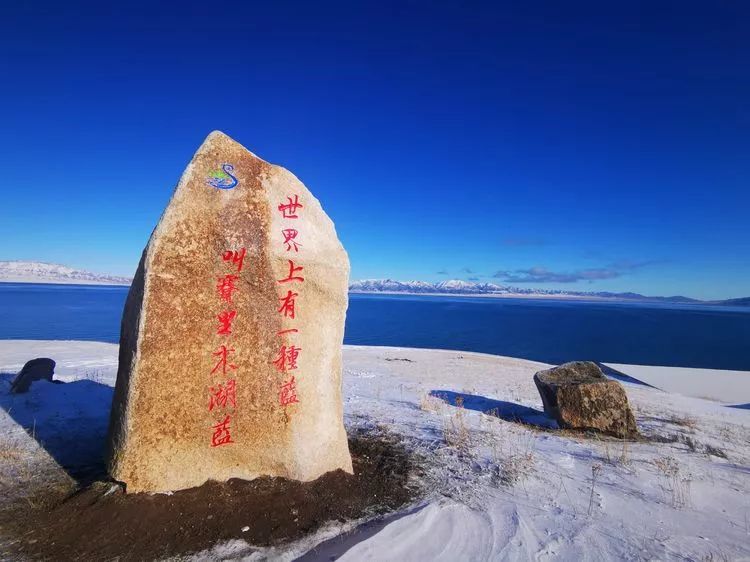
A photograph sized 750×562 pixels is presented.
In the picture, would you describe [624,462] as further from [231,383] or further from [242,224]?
[242,224]

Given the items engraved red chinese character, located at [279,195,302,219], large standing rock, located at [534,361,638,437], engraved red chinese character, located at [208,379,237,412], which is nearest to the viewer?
engraved red chinese character, located at [208,379,237,412]

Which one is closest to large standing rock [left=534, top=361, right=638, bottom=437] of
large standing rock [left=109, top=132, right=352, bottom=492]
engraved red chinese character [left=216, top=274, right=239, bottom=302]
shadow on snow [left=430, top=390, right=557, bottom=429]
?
shadow on snow [left=430, top=390, right=557, bottom=429]


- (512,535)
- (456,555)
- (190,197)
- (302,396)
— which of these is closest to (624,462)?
(512,535)

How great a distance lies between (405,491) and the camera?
187 inches

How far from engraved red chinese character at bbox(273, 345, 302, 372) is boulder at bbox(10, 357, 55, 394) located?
6046 millimetres

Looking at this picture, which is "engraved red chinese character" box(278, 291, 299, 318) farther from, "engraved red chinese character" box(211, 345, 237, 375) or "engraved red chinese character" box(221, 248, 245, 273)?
"engraved red chinese character" box(211, 345, 237, 375)

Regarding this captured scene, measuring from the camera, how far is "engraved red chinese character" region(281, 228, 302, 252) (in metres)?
4.98

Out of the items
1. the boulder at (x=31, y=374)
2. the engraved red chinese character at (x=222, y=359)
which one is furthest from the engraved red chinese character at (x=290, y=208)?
the boulder at (x=31, y=374)

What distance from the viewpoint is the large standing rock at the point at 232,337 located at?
4367 mm

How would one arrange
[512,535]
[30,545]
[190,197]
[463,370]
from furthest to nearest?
[463,370], [190,197], [512,535], [30,545]

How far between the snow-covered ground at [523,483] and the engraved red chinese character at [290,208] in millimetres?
3430

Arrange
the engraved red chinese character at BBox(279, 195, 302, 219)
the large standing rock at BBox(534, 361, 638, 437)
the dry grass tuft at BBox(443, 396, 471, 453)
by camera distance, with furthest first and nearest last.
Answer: the large standing rock at BBox(534, 361, 638, 437)
the dry grass tuft at BBox(443, 396, 471, 453)
the engraved red chinese character at BBox(279, 195, 302, 219)

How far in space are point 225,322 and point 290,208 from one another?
5.14 ft

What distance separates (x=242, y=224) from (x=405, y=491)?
3.61 m
